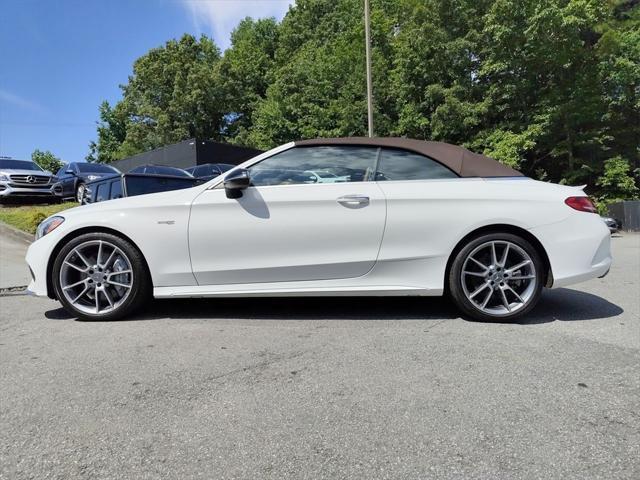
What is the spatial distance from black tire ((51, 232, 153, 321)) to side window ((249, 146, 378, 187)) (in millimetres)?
1198

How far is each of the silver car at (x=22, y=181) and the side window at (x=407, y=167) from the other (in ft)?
47.4

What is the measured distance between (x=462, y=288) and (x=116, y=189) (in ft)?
21.2

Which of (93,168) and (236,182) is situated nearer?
(236,182)

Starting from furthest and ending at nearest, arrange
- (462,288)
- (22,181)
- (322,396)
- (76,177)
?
(76,177) < (22,181) < (462,288) < (322,396)

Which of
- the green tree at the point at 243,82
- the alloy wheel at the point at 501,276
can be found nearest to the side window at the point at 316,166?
the alloy wheel at the point at 501,276

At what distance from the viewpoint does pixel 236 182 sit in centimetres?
410

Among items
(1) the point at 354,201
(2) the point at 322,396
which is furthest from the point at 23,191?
(2) the point at 322,396

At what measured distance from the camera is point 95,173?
53.8ft

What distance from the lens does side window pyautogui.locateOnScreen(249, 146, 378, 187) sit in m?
4.29

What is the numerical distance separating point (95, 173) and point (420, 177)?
14.7 m

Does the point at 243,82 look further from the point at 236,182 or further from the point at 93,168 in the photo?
the point at 236,182

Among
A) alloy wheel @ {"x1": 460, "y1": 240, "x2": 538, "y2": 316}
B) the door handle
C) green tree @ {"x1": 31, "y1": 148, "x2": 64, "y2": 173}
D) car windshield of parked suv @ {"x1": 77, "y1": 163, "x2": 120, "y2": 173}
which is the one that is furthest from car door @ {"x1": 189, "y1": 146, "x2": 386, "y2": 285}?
green tree @ {"x1": 31, "y1": 148, "x2": 64, "y2": 173}

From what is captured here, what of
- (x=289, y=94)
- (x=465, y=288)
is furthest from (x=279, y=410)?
(x=289, y=94)

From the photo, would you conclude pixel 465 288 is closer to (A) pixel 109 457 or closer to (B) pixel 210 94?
(A) pixel 109 457
